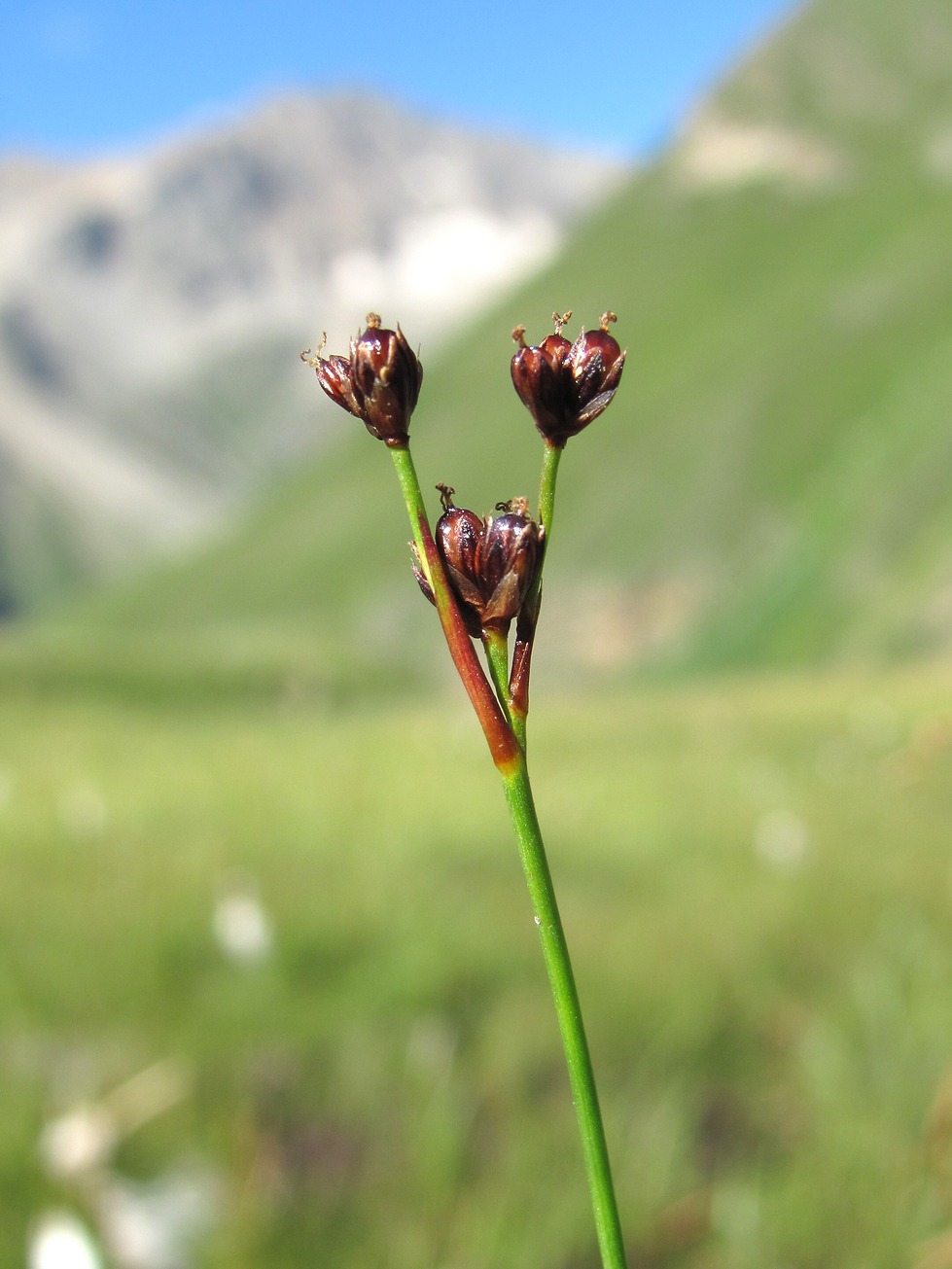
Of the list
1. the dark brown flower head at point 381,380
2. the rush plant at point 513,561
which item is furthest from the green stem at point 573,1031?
the dark brown flower head at point 381,380

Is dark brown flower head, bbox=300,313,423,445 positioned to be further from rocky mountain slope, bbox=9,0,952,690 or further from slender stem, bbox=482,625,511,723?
rocky mountain slope, bbox=9,0,952,690

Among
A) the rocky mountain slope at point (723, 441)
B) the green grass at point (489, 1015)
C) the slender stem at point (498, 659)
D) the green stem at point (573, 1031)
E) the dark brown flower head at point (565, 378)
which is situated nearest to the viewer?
the green stem at point (573, 1031)

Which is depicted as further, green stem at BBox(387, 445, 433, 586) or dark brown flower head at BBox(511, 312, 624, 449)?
dark brown flower head at BBox(511, 312, 624, 449)

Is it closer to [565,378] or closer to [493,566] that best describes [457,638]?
[493,566]

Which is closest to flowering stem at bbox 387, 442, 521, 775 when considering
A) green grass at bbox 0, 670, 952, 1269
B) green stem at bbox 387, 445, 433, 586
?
green stem at bbox 387, 445, 433, 586

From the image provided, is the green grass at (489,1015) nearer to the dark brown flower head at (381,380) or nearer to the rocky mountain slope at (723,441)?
the dark brown flower head at (381,380)
